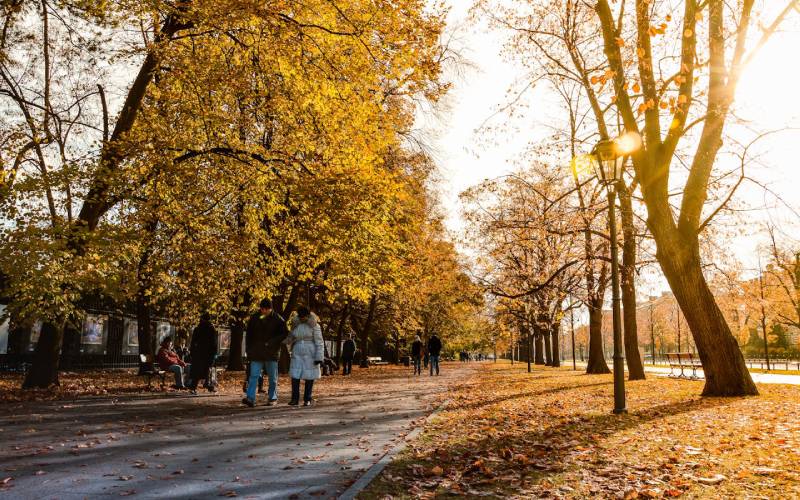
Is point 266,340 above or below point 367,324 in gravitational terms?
below

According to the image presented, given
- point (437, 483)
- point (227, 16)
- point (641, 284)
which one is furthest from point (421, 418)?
point (641, 284)

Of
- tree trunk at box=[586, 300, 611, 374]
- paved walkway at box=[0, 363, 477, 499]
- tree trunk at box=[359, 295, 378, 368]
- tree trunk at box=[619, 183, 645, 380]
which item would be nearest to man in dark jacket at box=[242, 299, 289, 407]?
paved walkway at box=[0, 363, 477, 499]

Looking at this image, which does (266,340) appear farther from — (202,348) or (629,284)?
(629,284)

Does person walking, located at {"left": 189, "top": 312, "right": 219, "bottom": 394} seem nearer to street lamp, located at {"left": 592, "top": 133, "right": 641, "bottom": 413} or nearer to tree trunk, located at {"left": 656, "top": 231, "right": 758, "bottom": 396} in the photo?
street lamp, located at {"left": 592, "top": 133, "right": 641, "bottom": 413}

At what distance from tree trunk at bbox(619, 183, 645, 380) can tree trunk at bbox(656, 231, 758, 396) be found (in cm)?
498

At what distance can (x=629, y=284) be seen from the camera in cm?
1962

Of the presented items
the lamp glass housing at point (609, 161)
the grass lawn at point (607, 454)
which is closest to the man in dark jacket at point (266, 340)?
the grass lawn at point (607, 454)

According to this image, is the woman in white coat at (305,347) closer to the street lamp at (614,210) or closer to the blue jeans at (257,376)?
the blue jeans at (257,376)

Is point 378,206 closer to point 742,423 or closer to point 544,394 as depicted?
point 544,394

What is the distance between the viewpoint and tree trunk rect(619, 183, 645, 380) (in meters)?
17.9

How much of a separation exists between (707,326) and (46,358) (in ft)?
51.8

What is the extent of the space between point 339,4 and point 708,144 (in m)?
9.02

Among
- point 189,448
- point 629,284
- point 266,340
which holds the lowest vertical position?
point 189,448

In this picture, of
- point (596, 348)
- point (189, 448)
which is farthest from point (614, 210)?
point (596, 348)
